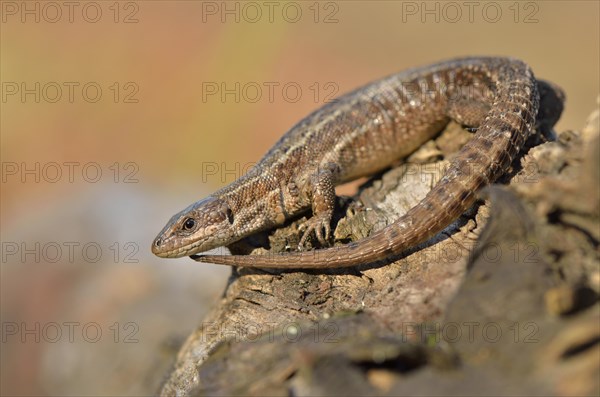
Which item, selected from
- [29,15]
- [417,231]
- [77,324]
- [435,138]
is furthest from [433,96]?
[29,15]

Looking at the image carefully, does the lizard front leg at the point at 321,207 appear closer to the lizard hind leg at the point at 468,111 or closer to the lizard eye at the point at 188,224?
the lizard eye at the point at 188,224

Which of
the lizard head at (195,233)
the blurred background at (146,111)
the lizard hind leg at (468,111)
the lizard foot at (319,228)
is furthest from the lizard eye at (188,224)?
the lizard hind leg at (468,111)

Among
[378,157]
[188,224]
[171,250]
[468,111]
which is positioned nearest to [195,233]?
[188,224]

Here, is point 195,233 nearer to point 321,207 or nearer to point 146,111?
point 321,207

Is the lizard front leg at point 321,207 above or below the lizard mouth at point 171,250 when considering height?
above

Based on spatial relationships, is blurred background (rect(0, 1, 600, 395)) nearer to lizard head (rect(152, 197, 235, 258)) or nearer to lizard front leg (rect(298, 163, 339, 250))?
lizard head (rect(152, 197, 235, 258))

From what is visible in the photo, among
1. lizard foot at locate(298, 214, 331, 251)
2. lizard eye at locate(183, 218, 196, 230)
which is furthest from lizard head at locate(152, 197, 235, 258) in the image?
lizard foot at locate(298, 214, 331, 251)

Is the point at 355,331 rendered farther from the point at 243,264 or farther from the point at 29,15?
the point at 29,15
